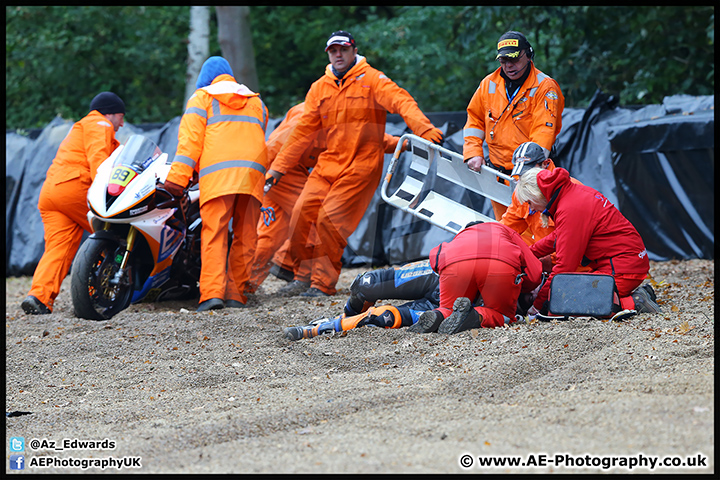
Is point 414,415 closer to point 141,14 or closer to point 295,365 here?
point 295,365

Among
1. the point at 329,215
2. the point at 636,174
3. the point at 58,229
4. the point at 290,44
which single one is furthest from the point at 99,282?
the point at 290,44

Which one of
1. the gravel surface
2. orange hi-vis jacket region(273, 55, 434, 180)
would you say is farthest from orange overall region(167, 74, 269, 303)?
the gravel surface

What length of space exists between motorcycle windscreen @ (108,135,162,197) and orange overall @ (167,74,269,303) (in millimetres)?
256

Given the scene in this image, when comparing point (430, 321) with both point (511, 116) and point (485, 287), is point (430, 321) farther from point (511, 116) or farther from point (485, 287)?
point (511, 116)

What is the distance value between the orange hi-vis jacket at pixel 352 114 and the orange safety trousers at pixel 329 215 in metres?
0.09

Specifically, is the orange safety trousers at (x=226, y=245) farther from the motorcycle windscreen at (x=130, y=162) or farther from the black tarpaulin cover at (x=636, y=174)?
the black tarpaulin cover at (x=636, y=174)

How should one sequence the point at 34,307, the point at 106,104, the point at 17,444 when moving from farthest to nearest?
the point at 106,104 → the point at 34,307 → the point at 17,444

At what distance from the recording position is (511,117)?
18.9ft

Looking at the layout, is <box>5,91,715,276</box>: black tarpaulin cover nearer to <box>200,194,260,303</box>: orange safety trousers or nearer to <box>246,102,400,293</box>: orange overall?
<box>246,102,400,293</box>: orange overall

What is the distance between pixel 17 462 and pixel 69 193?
4.19 m

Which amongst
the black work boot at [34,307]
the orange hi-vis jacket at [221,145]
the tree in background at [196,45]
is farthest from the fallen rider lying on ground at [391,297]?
the tree in background at [196,45]

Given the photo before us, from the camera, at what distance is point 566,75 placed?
456 inches

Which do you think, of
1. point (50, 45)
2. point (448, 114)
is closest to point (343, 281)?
point (448, 114)

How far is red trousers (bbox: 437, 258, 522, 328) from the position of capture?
14.6 feet
